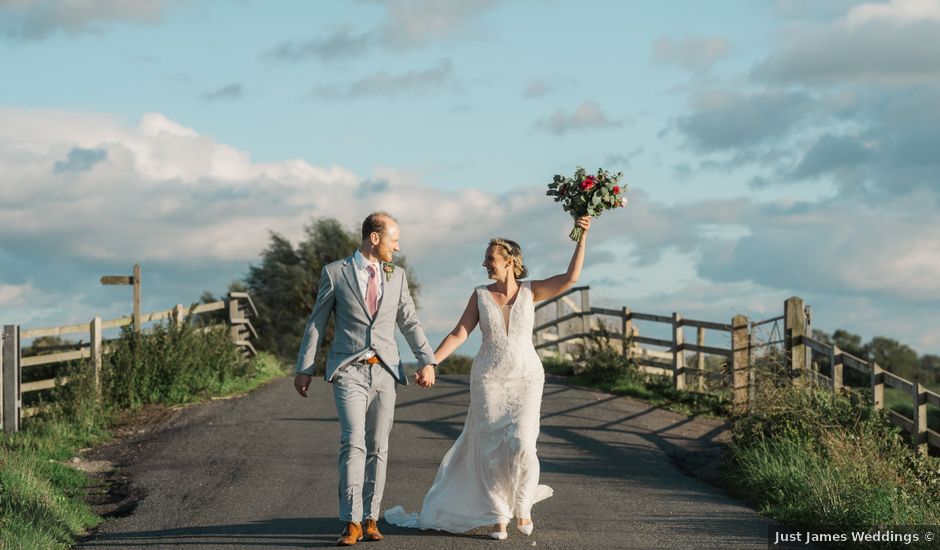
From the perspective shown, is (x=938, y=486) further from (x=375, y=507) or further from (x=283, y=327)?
(x=283, y=327)

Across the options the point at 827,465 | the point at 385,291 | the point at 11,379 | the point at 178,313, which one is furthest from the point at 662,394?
the point at 385,291

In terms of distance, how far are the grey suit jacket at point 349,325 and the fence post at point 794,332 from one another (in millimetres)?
9660

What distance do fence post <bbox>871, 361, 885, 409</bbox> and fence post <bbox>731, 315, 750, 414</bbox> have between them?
14.3 ft

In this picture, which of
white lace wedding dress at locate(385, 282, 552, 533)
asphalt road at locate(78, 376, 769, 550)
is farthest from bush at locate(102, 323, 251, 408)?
white lace wedding dress at locate(385, 282, 552, 533)

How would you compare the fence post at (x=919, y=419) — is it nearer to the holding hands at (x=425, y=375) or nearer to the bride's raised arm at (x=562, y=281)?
the bride's raised arm at (x=562, y=281)

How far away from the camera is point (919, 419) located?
42.5 feet

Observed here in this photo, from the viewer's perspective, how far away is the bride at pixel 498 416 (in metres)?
8.45

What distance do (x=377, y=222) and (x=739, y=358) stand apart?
11833mm

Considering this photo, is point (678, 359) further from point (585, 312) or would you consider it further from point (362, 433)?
point (362, 433)

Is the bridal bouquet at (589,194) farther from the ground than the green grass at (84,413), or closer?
farther from the ground

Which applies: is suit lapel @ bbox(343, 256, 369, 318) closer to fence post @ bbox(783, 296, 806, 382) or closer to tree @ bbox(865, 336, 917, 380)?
fence post @ bbox(783, 296, 806, 382)

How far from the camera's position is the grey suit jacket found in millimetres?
8055

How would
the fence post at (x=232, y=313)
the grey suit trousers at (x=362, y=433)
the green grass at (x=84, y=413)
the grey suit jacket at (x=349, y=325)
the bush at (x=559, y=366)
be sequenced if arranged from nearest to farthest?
the grey suit trousers at (x=362, y=433), the grey suit jacket at (x=349, y=325), the green grass at (x=84, y=413), the bush at (x=559, y=366), the fence post at (x=232, y=313)

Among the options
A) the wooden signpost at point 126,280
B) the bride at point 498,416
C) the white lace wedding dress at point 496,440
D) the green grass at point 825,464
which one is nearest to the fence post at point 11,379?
the wooden signpost at point 126,280
